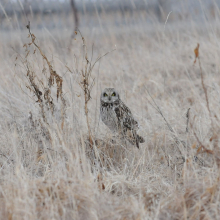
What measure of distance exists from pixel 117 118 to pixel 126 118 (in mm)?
94

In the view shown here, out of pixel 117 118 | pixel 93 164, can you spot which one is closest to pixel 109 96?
pixel 117 118

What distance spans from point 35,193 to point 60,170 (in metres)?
0.24

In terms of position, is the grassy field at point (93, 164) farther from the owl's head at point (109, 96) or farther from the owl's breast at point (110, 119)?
the owl's head at point (109, 96)

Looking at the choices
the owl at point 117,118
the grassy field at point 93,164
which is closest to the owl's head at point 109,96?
the owl at point 117,118

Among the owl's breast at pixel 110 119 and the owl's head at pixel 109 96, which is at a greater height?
the owl's head at pixel 109 96

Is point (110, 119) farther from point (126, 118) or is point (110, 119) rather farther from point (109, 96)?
point (109, 96)

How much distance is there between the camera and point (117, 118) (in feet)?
11.0

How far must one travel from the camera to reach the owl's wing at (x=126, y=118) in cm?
326

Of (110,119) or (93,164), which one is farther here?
(110,119)

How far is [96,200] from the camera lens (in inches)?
80.4

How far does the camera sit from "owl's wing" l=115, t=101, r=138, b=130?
10.7 ft

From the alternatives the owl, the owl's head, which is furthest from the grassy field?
the owl's head

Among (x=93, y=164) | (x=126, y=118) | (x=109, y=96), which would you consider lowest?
(x=93, y=164)

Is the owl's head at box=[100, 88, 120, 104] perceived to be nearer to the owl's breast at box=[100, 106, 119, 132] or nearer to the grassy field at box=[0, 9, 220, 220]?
the owl's breast at box=[100, 106, 119, 132]
